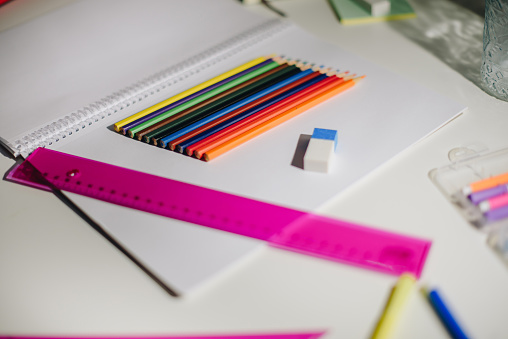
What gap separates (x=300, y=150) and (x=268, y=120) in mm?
75

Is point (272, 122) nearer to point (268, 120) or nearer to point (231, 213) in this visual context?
point (268, 120)

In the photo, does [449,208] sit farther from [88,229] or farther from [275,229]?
[88,229]

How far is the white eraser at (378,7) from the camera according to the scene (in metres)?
1.05

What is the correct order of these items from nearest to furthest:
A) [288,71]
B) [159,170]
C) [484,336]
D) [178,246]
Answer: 1. [484,336]
2. [178,246]
3. [159,170]
4. [288,71]

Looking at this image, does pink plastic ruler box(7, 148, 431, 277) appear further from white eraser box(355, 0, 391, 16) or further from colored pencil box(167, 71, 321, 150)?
white eraser box(355, 0, 391, 16)

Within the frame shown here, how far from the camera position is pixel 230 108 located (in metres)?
0.83

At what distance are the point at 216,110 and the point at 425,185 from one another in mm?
330

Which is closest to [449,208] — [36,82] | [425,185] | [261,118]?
[425,185]

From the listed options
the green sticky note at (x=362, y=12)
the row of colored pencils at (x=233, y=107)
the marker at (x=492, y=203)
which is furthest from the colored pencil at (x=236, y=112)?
the marker at (x=492, y=203)

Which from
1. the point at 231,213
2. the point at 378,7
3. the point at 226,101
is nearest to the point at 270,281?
the point at 231,213

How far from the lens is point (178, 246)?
2.13 feet

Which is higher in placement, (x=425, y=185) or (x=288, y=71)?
(x=288, y=71)

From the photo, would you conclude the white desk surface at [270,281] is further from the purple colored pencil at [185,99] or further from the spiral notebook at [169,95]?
the purple colored pencil at [185,99]

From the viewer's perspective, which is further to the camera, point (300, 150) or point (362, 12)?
point (362, 12)
